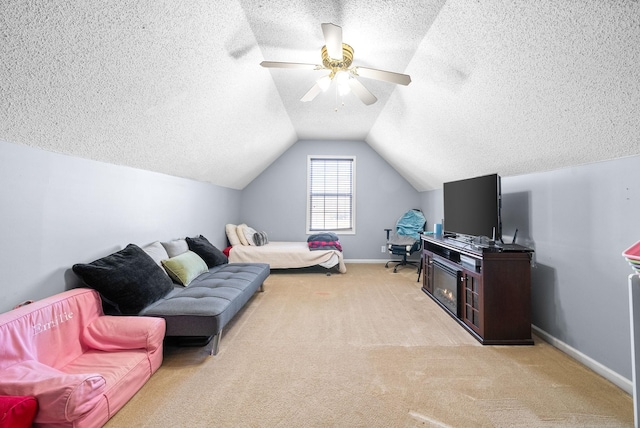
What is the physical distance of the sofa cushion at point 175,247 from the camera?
10.0 feet

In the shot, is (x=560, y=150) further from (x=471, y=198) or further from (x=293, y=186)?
(x=293, y=186)

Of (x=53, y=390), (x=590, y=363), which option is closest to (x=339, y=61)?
(x=53, y=390)

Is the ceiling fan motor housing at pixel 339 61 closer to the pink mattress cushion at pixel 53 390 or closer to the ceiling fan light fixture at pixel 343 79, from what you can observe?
the ceiling fan light fixture at pixel 343 79

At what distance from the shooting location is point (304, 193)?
5.98 meters

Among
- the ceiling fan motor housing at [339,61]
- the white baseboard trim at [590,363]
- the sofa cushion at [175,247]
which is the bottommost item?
the white baseboard trim at [590,363]

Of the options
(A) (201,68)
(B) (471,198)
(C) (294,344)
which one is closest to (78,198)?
(A) (201,68)

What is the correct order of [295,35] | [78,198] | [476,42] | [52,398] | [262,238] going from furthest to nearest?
1. [262,238]
2. [295,35]
3. [78,198]
4. [476,42]
5. [52,398]

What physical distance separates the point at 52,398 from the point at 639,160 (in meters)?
3.56

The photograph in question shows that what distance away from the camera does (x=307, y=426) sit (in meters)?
1.47

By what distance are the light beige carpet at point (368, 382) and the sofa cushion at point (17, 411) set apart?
1.42 feet

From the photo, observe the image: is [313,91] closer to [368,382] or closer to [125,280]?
[125,280]

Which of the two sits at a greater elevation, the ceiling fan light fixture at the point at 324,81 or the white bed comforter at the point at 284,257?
the ceiling fan light fixture at the point at 324,81

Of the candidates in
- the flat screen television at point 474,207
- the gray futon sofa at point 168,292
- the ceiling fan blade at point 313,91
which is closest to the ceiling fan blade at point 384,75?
the ceiling fan blade at point 313,91

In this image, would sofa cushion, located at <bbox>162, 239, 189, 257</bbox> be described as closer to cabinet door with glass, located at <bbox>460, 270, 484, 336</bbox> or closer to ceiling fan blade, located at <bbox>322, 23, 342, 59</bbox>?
ceiling fan blade, located at <bbox>322, 23, 342, 59</bbox>
